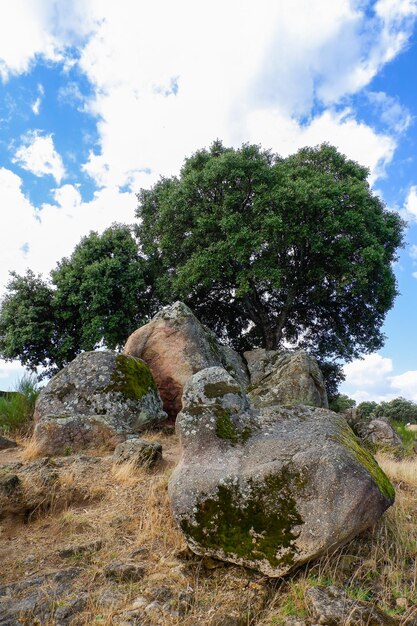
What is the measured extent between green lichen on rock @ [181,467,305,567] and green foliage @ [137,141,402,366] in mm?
14801

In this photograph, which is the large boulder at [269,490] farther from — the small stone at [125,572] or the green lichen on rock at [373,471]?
the small stone at [125,572]

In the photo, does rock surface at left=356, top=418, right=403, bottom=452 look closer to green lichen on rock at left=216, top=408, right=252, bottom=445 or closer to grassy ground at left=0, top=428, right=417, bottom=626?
grassy ground at left=0, top=428, right=417, bottom=626

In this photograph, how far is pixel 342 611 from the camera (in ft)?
13.0

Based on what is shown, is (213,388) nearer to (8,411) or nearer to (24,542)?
(24,542)

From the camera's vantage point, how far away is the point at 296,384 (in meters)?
15.3

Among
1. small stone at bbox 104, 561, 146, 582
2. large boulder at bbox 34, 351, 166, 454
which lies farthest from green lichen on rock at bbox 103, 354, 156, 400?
small stone at bbox 104, 561, 146, 582

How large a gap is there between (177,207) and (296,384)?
10.5 meters

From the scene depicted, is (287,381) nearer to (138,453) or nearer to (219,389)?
(138,453)

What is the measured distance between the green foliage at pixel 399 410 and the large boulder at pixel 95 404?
32.6 m

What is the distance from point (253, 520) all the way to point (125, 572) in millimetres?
1497

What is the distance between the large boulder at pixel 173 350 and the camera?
554 inches

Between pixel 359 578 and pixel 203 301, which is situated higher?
pixel 203 301

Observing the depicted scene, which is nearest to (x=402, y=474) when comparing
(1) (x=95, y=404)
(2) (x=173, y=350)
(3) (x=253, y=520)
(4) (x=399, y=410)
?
(3) (x=253, y=520)

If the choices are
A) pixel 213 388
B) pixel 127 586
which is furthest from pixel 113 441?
pixel 127 586
